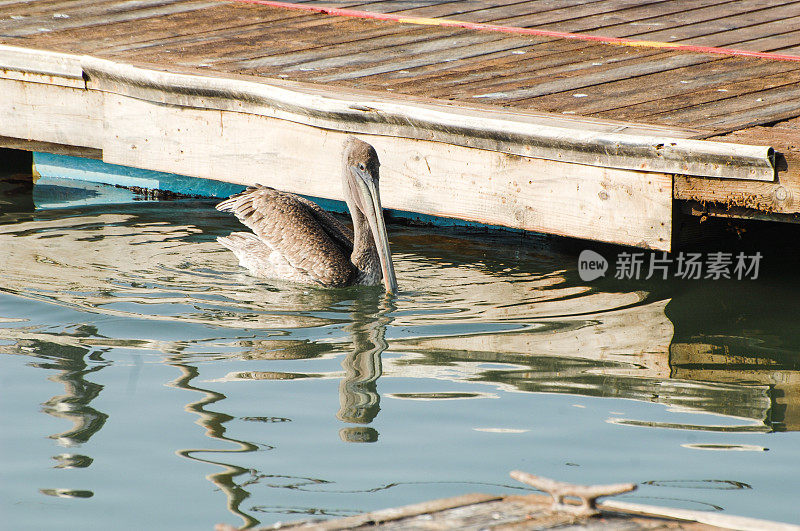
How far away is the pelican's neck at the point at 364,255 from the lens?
20.4 feet

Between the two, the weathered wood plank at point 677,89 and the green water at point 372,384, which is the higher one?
the weathered wood plank at point 677,89

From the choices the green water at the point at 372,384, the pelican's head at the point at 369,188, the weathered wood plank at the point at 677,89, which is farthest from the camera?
the weathered wood plank at the point at 677,89

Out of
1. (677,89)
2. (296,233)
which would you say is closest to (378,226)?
(296,233)

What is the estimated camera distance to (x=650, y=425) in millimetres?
4102

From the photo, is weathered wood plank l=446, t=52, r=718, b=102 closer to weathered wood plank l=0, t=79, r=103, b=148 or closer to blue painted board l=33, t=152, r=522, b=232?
blue painted board l=33, t=152, r=522, b=232

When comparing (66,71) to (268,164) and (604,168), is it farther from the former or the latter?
(604,168)

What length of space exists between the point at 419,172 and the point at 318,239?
0.73m

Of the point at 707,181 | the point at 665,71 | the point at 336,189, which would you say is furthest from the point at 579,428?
the point at 665,71

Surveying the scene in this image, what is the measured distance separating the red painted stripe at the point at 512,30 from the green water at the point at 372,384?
1525mm

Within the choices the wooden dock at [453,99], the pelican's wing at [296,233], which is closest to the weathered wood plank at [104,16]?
the wooden dock at [453,99]

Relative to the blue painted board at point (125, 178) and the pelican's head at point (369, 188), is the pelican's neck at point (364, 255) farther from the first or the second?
the blue painted board at point (125, 178)

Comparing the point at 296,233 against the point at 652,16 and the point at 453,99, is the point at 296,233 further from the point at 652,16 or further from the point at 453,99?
the point at 652,16

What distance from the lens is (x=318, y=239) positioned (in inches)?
249

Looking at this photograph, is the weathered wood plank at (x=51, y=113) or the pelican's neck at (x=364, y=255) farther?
the weathered wood plank at (x=51, y=113)
